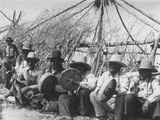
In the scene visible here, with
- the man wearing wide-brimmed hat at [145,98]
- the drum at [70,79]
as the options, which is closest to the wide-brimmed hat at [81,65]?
the drum at [70,79]

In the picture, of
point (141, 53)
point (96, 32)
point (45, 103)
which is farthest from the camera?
point (96, 32)

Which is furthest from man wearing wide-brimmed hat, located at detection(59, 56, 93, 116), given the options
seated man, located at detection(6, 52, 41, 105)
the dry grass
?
seated man, located at detection(6, 52, 41, 105)

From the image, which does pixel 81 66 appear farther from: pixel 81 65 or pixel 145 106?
pixel 145 106

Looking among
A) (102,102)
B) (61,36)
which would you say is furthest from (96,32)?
(102,102)

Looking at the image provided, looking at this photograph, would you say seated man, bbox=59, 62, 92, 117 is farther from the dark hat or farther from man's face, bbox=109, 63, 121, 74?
man's face, bbox=109, 63, 121, 74

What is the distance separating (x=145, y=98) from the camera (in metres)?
6.57

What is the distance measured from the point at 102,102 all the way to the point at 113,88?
316mm

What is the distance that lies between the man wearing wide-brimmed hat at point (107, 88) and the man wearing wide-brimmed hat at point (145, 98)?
26 cm

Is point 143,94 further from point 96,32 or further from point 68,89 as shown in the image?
point 96,32

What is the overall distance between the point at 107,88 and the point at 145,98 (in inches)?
26.0

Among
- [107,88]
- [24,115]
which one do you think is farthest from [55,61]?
[107,88]

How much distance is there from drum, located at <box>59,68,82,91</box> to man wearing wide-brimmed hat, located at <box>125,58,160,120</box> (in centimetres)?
97

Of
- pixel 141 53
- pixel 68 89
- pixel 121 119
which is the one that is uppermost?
pixel 141 53

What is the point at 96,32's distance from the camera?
1048 cm
